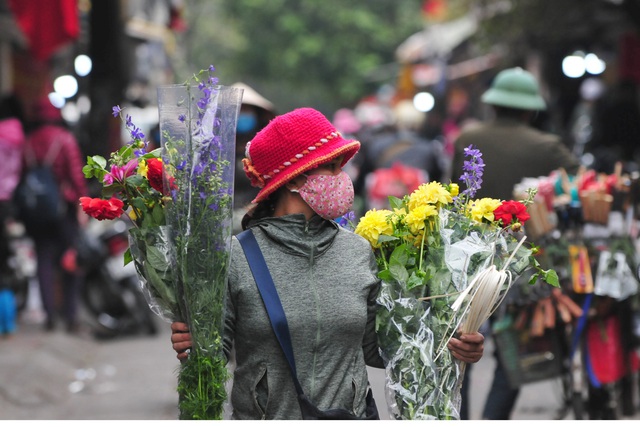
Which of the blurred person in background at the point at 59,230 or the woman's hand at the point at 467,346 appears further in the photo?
the blurred person in background at the point at 59,230

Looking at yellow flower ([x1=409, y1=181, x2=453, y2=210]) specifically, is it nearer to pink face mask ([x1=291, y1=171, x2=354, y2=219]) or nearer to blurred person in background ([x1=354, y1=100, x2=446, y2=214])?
pink face mask ([x1=291, y1=171, x2=354, y2=219])

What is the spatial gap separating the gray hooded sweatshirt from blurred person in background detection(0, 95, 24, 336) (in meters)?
7.69

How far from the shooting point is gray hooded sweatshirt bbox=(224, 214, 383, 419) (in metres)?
3.57

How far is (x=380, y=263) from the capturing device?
12.4ft

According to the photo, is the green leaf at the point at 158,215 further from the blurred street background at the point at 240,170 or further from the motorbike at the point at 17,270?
the motorbike at the point at 17,270

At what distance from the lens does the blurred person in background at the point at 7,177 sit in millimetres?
10930

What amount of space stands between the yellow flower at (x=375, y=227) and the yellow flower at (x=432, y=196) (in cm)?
12

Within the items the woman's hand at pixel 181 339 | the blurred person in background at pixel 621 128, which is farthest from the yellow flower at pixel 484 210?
the blurred person in background at pixel 621 128

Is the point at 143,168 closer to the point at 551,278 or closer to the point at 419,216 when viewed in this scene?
the point at 419,216

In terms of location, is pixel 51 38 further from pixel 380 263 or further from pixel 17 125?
pixel 380 263

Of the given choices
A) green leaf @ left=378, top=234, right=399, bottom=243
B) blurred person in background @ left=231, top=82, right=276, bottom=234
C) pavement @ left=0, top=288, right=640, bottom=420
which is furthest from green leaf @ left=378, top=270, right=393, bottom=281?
pavement @ left=0, top=288, right=640, bottom=420

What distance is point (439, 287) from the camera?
364 cm

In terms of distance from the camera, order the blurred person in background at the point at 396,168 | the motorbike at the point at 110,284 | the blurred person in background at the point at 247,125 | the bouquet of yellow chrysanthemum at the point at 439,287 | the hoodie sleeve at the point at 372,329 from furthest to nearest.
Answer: the blurred person in background at the point at 396,168
the motorbike at the point at 110,284
the blurred person in background at the point at 247,125
the hoodie sleeve at the point at 372,329
the bouquet of yellow chrysanthemum at the point at 439,287

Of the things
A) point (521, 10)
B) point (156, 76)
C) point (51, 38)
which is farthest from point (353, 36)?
point (51, 38)
